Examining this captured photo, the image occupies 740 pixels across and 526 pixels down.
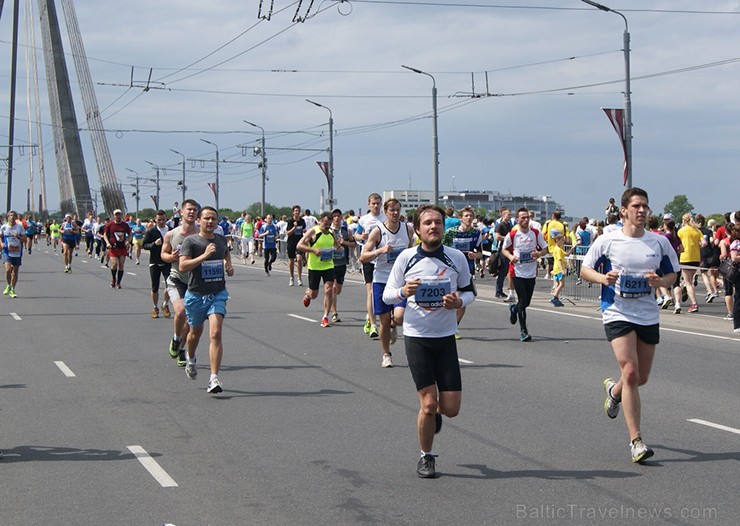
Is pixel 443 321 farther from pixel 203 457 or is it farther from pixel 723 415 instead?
pixel 723 415

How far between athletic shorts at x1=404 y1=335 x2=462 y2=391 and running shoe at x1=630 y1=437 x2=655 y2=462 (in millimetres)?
1322

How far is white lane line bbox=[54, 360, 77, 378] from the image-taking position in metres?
11.6

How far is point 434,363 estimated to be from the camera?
695cm

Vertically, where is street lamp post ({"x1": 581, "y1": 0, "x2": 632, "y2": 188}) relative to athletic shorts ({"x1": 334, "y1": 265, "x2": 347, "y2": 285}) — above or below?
above

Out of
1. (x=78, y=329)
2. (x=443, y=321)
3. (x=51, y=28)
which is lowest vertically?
(x=78, y=329)

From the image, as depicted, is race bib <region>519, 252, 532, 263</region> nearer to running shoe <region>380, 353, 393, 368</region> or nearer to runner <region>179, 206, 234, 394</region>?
running shoe <region>380, 353, 393, 368</region>

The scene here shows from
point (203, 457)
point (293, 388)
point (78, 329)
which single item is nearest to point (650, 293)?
point (203, 457)

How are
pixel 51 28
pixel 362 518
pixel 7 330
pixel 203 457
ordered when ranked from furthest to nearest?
pixel 51 28 → pixel 7 330 → pixel 203 457 → pixel 362 518

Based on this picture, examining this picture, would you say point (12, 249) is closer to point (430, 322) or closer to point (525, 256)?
point (525, 256)

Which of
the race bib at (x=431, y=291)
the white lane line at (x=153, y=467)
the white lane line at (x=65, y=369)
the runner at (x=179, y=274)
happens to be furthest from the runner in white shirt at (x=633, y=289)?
the white lane line at (x=65, y=369)

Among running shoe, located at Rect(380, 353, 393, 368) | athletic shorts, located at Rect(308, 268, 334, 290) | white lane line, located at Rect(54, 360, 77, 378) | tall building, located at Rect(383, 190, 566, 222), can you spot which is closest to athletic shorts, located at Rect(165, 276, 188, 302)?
white lane line, located at Rect(54, 360, 77, 378)

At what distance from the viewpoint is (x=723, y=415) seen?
9109mm

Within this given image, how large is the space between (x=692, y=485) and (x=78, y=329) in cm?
1165

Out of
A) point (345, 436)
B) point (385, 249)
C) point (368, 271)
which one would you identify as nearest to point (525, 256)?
point (368, 271)
